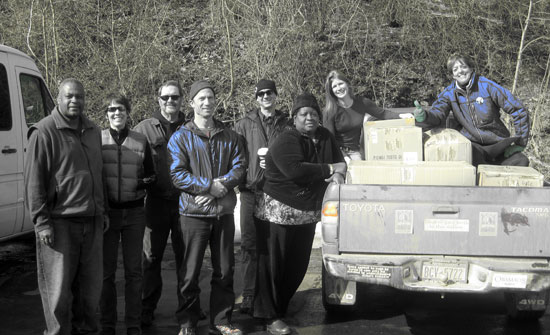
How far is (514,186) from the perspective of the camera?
4.06m

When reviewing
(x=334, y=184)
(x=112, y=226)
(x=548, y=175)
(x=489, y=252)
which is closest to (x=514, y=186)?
(x=489, y=252)

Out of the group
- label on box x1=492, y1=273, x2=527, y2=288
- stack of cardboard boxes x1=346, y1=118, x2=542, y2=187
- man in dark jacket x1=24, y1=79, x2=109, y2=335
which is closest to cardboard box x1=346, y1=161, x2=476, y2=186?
stack of cardboard boxes x1=346, y1=118, x2=542, y2=187

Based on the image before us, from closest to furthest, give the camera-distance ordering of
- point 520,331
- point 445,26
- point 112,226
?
point 112,226 → point 520,331 → point 445,26

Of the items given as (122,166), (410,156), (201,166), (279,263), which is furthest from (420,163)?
(122,166)

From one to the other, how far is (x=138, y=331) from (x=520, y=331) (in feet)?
Result: 10.4

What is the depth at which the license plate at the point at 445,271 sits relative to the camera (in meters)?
3.84

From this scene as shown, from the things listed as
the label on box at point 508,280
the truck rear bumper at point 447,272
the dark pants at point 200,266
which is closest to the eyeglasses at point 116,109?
the dark pants at point 200,266

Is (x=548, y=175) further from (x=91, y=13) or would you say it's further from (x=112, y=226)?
Result: (x=91, y=13)

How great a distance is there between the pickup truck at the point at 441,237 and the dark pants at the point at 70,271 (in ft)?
5.57

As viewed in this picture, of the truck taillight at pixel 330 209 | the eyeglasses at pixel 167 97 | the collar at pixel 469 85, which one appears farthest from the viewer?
the collar at pixel 469 85

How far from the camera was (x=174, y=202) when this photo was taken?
15.8ft

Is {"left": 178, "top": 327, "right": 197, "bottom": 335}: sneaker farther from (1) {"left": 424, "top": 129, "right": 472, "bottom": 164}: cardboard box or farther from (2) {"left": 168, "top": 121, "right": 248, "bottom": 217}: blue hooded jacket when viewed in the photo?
(1) {"left": 424, "top": 129, "right": 472, "bottom": 164}: cardboard box

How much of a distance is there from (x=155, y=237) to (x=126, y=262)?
39 centimetres

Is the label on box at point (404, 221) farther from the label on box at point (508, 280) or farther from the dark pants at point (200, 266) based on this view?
the dark pants at point (200, 266)
